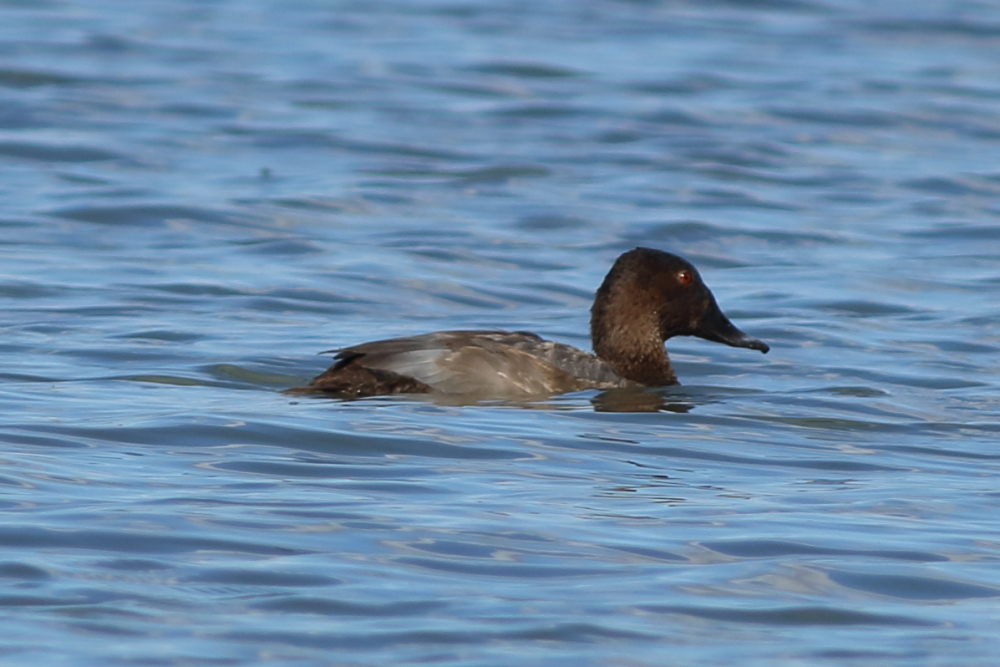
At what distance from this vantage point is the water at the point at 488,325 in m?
5.57

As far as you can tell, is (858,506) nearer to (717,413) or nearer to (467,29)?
(717,413)

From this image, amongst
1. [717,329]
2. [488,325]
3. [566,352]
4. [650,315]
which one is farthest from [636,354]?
[488,325]

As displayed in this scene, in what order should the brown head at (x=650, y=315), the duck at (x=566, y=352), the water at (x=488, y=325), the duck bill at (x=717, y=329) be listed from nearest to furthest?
the water at (x=488, y=325), the duck at (x=566, y=352), the brown head at (x=650, y=315), the duck bill at (x=717, y=329)

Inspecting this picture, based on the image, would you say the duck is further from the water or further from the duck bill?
the water

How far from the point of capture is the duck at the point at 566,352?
9234 millimetres

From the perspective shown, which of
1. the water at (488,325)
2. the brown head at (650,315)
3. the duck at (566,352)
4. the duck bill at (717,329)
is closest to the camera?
the water at (488,325)

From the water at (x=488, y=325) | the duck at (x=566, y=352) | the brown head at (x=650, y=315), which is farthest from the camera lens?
the brown head at (x=650, y=315)

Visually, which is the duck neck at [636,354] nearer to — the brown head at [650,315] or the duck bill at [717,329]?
the brown head at [650,315]

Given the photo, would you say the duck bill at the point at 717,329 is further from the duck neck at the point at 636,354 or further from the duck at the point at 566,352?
the duck neck at the point at 636,354

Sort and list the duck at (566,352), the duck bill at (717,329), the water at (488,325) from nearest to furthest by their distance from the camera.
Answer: the water at (488,325), the duck at (566,352), the duck bill at (717,329)

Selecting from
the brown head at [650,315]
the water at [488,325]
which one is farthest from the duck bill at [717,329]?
the water at [488,325]

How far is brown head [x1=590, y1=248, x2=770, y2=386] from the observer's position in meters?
10.4

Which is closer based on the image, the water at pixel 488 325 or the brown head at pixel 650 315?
the water at pixel 488 325

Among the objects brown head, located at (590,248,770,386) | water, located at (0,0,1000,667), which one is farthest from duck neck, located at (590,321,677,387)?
water, located at (0,0,1000,667)
